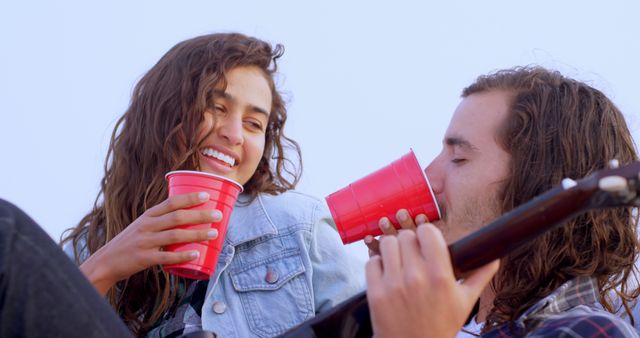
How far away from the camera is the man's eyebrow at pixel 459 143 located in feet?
7.63

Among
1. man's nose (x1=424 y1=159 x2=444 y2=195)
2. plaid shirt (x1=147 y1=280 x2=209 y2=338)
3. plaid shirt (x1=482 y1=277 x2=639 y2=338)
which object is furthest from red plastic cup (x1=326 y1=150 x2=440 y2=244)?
plaid shirt (x1=147 y1=280 x2=209 y2=338)

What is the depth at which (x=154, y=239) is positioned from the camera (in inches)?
93.2

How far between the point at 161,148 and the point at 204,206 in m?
0.91

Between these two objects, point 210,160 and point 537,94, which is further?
point 210,160

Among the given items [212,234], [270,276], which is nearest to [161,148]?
[270,276]

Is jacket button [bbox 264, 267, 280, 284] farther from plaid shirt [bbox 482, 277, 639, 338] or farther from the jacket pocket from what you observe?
plaid shirt [bbox 482, 277, 639, 338]

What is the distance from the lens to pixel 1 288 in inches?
54.4

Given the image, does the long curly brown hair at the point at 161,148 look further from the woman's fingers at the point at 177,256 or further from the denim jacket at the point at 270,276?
the woman's fingers at the point at 177,256

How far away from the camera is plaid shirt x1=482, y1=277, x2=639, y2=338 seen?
1.79 meters

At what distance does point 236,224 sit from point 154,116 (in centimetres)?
55

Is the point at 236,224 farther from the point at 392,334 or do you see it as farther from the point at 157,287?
the point at 392,334

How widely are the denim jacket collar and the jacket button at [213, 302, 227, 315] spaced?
281mm

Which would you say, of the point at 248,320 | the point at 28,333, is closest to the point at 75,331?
the point at 28,333

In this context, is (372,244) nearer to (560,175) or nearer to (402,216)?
(402,216)
